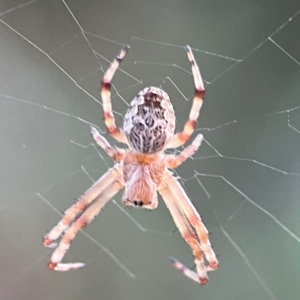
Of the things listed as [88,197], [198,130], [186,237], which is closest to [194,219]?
[186,237]

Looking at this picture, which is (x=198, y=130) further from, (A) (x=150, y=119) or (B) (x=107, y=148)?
(A) (x=150, y=119)

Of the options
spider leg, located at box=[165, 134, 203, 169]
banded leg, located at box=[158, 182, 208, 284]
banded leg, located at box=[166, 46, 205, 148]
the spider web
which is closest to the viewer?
banded leg, located at box=[166, 46, 205, 148]

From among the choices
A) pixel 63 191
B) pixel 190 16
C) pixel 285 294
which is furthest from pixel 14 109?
pixel 285 294

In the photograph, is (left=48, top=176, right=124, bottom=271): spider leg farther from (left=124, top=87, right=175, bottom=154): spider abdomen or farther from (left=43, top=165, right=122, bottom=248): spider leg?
(left=124, top=87, right=175, bottom=154): spider abdomen

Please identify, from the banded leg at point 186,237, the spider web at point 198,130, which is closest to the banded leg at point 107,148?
the banded leg at point 186,237

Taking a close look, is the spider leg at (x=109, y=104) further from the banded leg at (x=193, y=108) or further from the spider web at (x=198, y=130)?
the spider web at (x=198, y=130)

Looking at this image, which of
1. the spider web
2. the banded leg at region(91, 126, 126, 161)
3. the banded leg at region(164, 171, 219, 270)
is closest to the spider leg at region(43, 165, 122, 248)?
the banded leg at region(91, 126, 126, 161)
